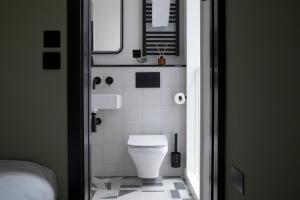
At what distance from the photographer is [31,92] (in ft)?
6.57

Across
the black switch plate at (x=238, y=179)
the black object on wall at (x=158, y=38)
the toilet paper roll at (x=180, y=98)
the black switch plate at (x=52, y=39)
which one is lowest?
the black switch plate at (x=238, y=179)

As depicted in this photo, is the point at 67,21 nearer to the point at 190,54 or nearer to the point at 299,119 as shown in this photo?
the point at 299,119

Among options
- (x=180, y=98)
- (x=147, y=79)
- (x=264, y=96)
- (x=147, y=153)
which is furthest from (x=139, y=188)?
(x=264, y=96)

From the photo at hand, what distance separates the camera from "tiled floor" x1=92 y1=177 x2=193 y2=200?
3.32m

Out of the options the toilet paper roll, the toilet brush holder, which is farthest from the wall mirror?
the toilet brush holder

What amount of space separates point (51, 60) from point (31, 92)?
0.22m

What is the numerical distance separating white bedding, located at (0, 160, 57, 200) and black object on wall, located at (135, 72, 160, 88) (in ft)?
7.20

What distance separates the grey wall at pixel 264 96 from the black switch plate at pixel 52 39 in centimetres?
97

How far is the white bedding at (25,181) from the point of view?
1.53 meters

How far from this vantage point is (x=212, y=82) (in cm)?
180

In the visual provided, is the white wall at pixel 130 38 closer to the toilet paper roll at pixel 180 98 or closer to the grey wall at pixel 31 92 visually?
the toilet paper roll at pixel 180 98

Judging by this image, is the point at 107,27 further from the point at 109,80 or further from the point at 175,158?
the point at 175,158

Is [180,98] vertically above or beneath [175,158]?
above

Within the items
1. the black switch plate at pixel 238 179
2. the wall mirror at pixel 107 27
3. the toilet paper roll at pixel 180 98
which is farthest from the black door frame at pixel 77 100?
the wall mirror at pixel 107 27
